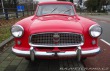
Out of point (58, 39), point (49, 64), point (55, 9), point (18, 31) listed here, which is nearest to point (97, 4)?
point (55, 9)

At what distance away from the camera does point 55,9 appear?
6.41 metres

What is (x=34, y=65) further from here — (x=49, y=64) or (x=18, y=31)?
(x=18, y=31)

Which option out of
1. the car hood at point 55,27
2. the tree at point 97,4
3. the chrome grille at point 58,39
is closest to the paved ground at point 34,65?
the chrome grille at point 58,39

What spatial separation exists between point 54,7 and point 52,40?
2005 millimetres

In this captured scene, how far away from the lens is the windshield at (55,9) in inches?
247

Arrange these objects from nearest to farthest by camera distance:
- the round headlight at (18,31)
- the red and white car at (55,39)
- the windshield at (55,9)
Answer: the red and white car at (55,39) → the round headlight at (18,31) → the windshield at (55,9)

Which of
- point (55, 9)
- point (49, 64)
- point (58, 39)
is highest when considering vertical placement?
point (55, 9)

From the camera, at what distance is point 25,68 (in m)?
5.29

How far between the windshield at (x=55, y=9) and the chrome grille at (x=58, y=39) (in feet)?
5.40

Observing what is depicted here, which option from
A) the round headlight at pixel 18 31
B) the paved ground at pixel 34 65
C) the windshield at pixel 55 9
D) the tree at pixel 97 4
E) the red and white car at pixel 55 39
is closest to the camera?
the red and white car at pixel 55 39

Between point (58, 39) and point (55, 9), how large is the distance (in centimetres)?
195

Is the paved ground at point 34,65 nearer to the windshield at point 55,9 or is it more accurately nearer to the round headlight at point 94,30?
the round headlight at point 94,30

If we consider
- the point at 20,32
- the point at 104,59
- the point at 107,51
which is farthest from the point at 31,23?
the point at 107,51

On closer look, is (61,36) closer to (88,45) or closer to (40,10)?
(88,45)
